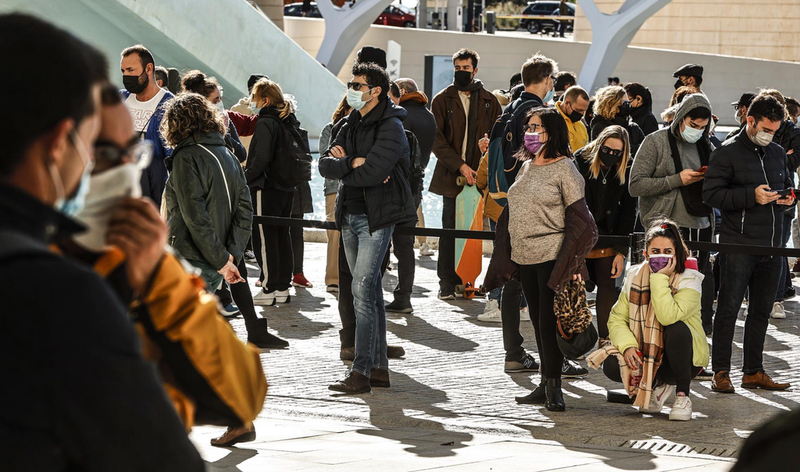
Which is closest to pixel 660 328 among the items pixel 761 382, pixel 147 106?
pixel 761 382

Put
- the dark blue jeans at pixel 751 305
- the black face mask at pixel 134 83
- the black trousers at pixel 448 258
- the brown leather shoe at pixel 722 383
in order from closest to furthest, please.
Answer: the brown leather shoe at pixel 722 383 < the dark blue jeans at pixel 751 305 < the black face mask at pixel 134 83 < the black trousers at pixel 448 258

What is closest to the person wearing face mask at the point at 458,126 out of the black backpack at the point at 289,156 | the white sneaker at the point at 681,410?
the black backpack at the point at 289,156

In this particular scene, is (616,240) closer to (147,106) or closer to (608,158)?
(608,158)

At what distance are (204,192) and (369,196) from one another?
0.98m

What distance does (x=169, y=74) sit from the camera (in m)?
12.5

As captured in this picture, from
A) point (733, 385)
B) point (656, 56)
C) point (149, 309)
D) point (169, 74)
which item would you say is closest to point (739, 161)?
point (733, 385)

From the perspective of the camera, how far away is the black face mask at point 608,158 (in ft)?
27.0

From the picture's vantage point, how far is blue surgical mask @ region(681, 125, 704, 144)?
8.11 metres

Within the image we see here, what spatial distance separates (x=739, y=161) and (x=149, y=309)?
20.3 ft

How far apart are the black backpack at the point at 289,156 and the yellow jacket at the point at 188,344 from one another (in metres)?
8.05

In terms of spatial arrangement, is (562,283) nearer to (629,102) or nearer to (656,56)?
(629,102)

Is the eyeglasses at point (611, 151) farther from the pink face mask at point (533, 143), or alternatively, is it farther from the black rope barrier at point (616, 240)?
the pink face mask at point (533, 143)

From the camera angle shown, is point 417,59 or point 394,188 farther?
point 417,59

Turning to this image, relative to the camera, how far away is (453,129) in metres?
10.4
